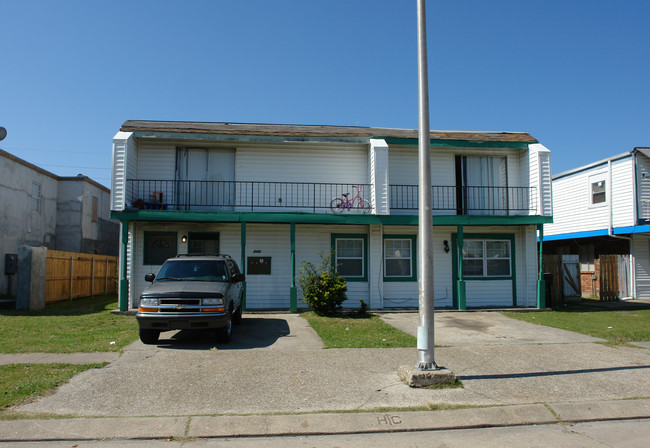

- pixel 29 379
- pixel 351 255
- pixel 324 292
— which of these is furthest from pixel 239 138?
pixel 29 379

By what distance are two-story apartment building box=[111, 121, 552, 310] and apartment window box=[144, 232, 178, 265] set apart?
34mm

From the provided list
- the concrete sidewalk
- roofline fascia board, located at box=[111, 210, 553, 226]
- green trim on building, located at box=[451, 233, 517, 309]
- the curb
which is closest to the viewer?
the curb

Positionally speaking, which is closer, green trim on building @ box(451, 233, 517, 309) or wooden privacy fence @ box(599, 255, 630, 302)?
green trim on building @ box(451, 233, 517, 309)

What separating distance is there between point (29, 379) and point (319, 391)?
415cm

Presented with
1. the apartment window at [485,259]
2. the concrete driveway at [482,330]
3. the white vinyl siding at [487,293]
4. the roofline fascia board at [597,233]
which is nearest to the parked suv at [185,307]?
the concrete driveway at [482,330]

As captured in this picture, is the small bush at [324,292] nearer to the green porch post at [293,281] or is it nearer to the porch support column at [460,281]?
the green porch post at [293,281]

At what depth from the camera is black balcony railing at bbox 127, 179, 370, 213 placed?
16.0 metres

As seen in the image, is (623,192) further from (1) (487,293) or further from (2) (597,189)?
(1) (487,293)

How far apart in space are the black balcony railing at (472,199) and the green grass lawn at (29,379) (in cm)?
1159

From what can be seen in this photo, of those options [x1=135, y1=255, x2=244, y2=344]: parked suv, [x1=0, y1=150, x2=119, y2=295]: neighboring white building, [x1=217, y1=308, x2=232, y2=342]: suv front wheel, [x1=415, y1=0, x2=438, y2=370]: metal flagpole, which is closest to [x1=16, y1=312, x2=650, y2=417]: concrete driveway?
[x1=217, y1=308, x2=232, y2=342]: suv front wheel

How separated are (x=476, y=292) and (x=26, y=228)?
21.2 meters

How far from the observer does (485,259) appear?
17.0 m

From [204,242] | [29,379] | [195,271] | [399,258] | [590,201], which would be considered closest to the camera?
[29,379]

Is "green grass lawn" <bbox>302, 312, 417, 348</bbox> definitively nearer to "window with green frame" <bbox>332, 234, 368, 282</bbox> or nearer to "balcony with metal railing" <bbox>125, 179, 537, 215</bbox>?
"window with green frame" <bbox>332, 234, 368, 282</bbox>
